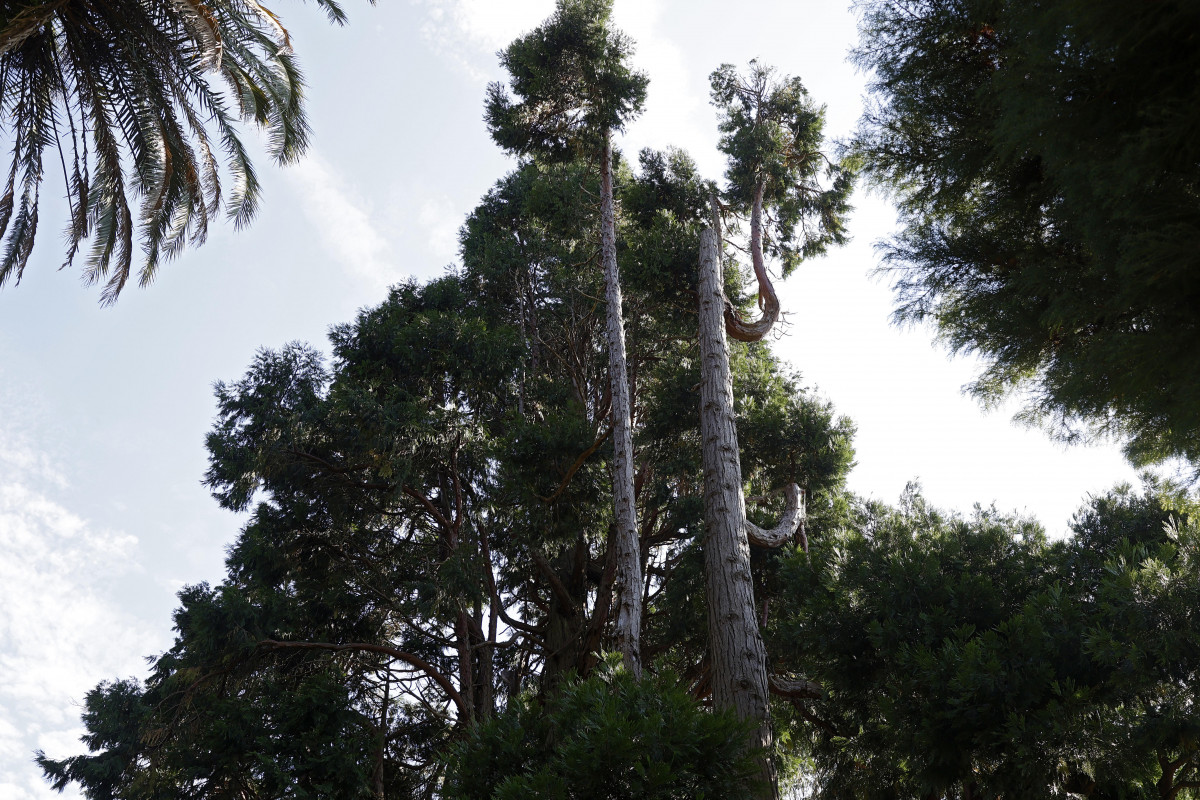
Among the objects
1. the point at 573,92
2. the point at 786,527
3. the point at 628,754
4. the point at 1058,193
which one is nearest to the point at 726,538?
the point at 786,527

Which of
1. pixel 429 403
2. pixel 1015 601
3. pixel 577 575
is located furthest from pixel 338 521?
pixel 1015 601

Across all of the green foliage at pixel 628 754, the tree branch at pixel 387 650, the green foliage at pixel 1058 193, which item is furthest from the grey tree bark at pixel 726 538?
the tree branch at pixel 387 650

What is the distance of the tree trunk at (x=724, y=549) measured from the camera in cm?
686

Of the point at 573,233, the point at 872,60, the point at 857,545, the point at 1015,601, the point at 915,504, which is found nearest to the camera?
the point at 872,60

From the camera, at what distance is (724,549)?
7.86 m

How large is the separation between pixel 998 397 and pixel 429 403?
8.33m

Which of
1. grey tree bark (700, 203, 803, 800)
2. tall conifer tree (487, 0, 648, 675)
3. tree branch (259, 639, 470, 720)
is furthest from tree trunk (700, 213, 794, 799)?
tree branch (259, 639, 470, 720)

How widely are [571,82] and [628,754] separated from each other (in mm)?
9792

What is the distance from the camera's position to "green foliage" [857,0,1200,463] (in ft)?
8.84

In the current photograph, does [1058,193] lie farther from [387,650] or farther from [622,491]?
[387,650]

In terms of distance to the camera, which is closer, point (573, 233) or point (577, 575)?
point (577, 575)

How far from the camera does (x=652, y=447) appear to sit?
11.2 meters

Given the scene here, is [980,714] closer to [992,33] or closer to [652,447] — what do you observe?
[992,33]

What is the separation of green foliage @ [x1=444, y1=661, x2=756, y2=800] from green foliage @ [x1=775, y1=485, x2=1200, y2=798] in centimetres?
221
